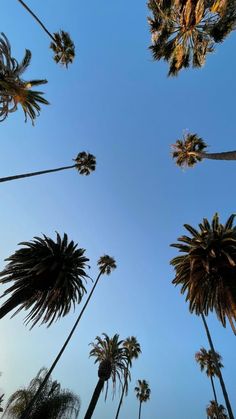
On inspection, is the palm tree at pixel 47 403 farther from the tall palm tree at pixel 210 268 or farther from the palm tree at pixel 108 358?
the tall palm tree at pixel 210 268

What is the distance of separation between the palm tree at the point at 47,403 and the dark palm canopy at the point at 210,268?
82.3 feet

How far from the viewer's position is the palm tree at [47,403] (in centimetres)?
2992

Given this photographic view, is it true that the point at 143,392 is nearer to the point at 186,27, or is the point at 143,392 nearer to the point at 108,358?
the point at 108,358

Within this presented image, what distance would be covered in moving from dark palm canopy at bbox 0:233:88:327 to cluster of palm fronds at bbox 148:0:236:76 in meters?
13.2

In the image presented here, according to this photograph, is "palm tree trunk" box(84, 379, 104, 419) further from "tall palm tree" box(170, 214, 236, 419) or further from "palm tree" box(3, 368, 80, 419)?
"tall palm tree" box(170, 214, 236, 419)

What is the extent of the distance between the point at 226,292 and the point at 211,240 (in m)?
2.63

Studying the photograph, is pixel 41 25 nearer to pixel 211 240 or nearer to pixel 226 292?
pixel 211 240

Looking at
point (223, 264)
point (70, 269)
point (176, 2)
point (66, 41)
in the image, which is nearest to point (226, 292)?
point (223, 264)

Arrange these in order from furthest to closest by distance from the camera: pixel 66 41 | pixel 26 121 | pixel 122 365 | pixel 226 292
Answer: pixel 122 365 < pixel 66 41 < pixel 26 121 < pixel 226 292

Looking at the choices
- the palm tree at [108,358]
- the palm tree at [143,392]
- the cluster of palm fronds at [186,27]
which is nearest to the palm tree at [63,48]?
the cluster of palm fronds at [186,27]

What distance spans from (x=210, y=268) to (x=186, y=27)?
12549mm

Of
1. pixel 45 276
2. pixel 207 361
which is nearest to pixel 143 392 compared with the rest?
pixel 207 361

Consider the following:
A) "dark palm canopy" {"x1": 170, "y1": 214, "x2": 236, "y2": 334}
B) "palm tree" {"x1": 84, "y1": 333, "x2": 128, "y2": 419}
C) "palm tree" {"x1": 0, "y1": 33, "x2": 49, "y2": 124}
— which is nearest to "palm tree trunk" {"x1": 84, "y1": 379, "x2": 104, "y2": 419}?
"palm tree" {"x1": 84, "y1": 333, "x2": 128, "y2": 419}

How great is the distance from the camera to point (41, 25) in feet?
45.7
